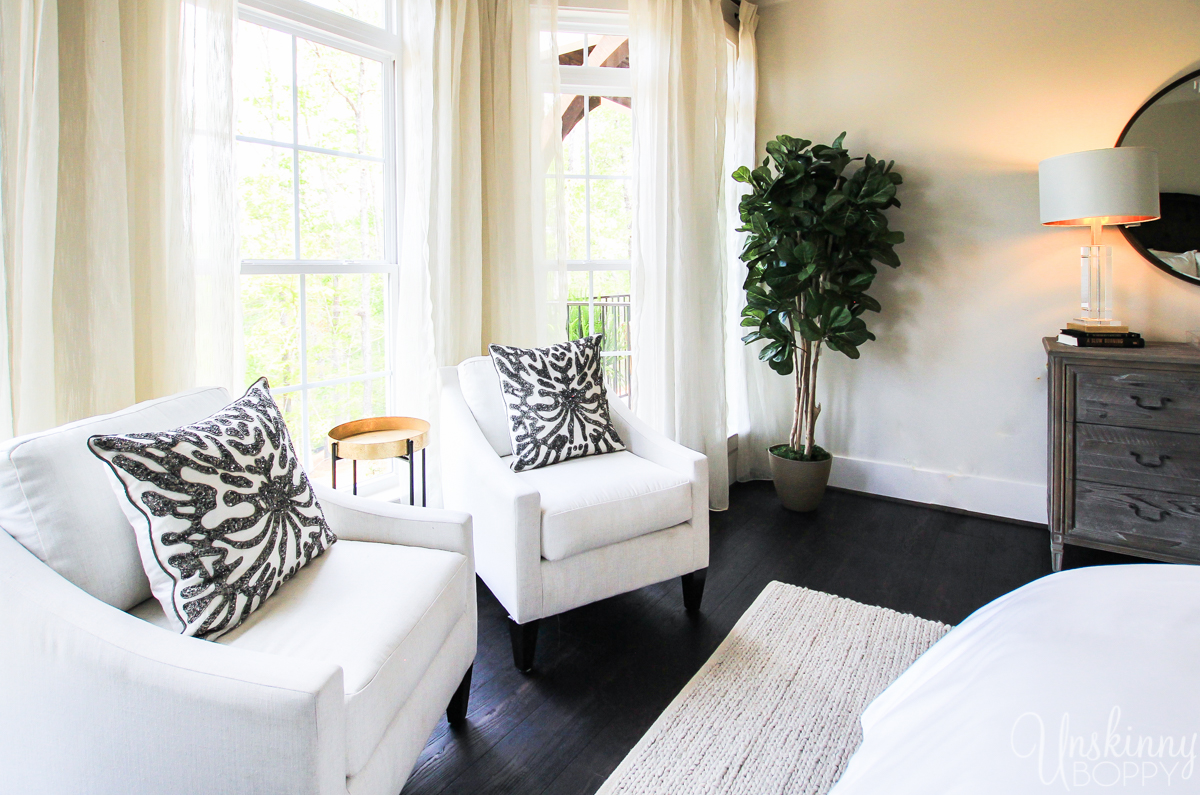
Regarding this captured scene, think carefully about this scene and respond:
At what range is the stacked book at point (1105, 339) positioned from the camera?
2.48m

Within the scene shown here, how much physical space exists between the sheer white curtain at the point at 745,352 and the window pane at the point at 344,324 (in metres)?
1.96

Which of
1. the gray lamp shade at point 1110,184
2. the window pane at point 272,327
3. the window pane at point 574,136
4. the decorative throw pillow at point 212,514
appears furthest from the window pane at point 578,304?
the gray lamp shade at point 1110,184

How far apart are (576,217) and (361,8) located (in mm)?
1216

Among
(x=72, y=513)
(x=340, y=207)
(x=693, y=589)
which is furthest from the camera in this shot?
(x=340, y=207)

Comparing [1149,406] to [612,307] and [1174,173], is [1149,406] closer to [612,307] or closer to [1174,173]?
[1174,173]

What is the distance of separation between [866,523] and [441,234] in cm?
235

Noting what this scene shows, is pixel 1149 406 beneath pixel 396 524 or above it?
above

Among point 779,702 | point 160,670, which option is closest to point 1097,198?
point 779,702

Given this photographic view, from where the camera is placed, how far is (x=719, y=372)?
3.41m

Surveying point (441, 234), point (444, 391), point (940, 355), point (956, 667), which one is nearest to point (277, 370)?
point (444, 391)

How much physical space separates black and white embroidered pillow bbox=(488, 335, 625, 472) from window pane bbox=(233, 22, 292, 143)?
3.45ft

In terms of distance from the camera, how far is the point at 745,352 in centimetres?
371

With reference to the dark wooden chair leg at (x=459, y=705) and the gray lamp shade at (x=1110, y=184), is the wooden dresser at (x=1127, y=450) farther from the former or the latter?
the dark wooden chair leg at (x=459, y=705)

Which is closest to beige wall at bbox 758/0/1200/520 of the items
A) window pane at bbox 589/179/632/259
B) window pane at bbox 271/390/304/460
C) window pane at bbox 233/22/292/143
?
window pane at bbox 589/179/632/259
